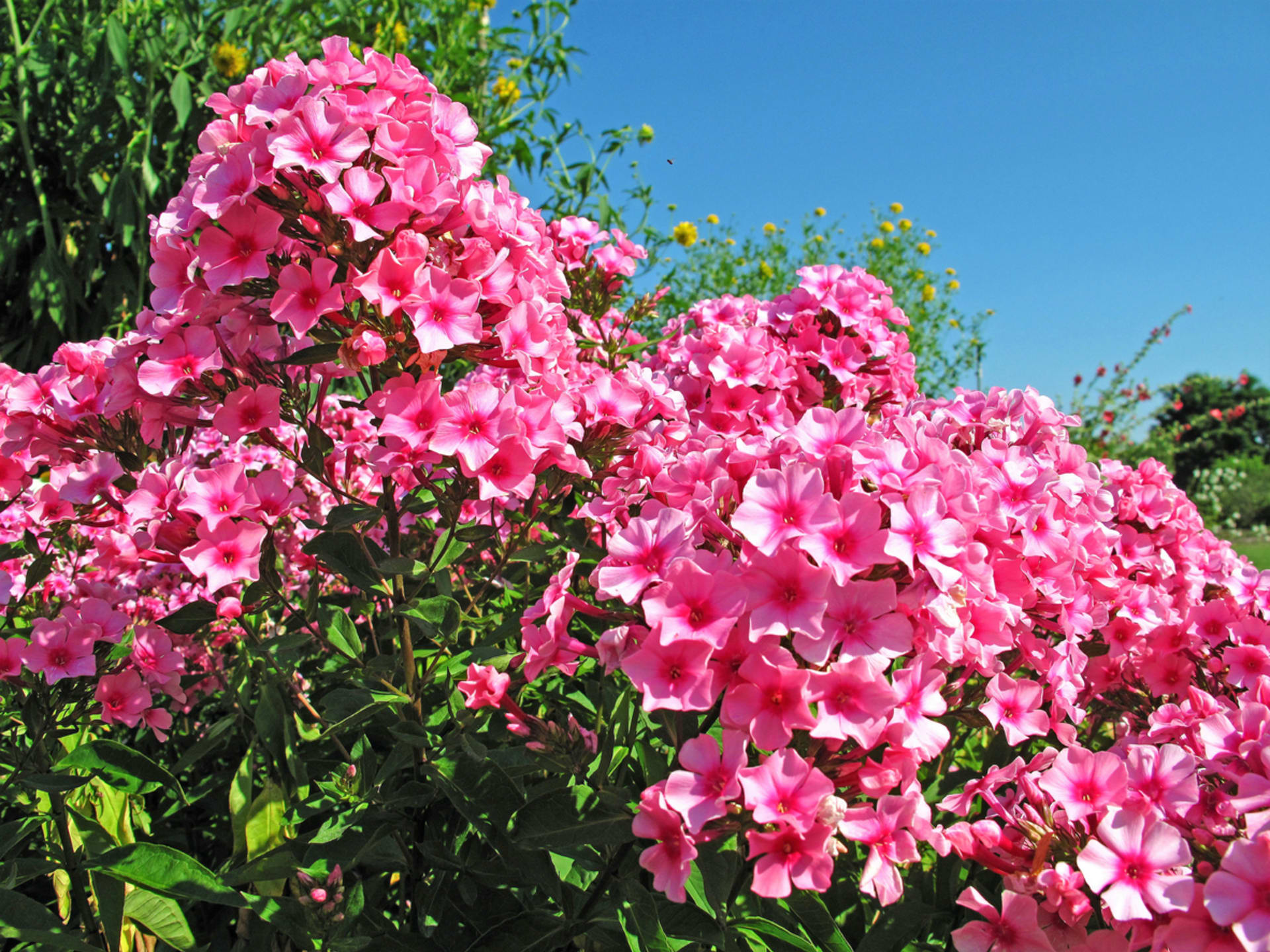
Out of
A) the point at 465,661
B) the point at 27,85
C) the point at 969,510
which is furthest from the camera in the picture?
the point at 27,85

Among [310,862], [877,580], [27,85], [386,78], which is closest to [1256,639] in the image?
[877,580]

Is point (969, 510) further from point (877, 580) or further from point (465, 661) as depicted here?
point (465, 661)

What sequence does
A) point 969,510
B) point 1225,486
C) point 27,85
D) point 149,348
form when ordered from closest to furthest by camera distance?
point 969,510, point 149,348, point 27,85, point 1225,486

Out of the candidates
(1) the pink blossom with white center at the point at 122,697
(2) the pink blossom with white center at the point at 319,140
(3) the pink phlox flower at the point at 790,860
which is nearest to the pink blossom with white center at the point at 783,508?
(3) the pink phlox flower at the point at 790,860

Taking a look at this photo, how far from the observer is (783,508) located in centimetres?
111

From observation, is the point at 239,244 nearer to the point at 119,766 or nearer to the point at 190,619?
the point at 190,619

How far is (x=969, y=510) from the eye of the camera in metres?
1.15

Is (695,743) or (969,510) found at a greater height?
(969,510)

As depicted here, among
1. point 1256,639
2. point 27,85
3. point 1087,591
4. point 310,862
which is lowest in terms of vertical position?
point 310,862

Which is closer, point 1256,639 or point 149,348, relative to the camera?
point 149,348

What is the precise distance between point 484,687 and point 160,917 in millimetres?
893

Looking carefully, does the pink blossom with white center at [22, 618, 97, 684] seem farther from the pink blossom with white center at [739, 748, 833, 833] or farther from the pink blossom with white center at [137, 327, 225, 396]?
the pink blossom with white center at [739, 748, 833, 833]

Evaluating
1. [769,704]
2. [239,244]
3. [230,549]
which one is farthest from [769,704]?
[239,244]

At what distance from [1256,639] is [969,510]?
112 centimetres
